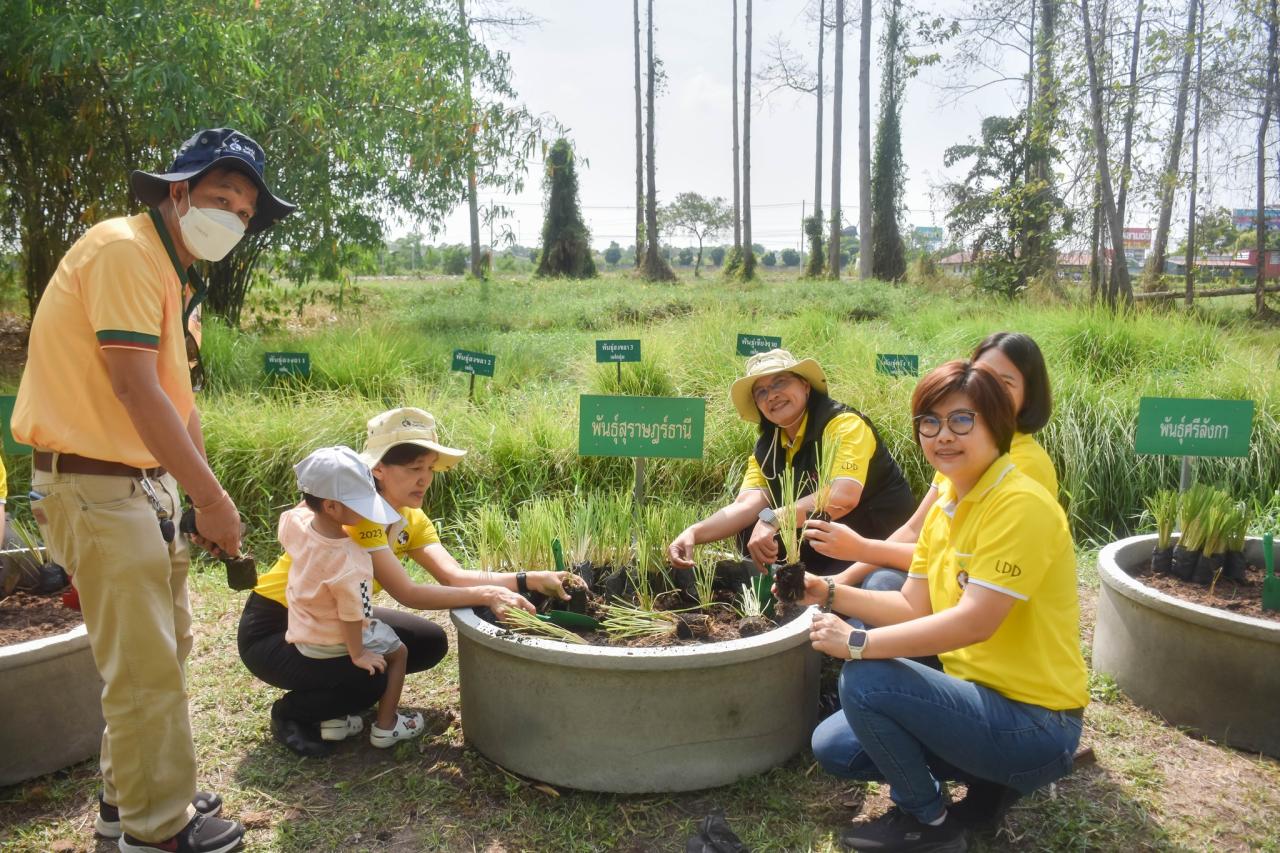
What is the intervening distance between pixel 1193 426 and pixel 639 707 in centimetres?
290

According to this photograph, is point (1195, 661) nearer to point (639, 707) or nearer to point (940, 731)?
point (940, 731)

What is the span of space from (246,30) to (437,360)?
2.75 m

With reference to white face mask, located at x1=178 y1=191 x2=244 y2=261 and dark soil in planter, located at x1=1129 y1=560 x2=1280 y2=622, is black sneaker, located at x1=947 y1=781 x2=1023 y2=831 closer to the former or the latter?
dark soil in planter, located at x1=1129 y1=560 x2=1280 y2=622

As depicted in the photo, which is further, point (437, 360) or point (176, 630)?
point (437, 360)

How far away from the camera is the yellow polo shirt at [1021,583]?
2088 mm

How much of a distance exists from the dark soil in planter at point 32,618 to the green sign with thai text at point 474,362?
2879mm

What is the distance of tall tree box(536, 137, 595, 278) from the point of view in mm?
28812

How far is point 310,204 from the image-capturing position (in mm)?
8008

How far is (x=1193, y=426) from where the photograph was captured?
12.8 feet

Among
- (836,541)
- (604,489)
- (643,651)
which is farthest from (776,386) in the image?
(604,489)

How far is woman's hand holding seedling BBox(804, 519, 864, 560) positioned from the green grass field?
67cm

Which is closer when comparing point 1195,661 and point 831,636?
point 831,636

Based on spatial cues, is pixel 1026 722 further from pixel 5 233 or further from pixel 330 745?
pixel 5 233

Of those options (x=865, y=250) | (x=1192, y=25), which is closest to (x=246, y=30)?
(x=1192, y=25)
